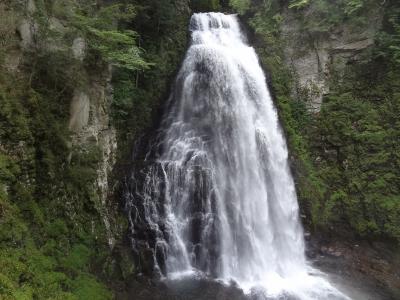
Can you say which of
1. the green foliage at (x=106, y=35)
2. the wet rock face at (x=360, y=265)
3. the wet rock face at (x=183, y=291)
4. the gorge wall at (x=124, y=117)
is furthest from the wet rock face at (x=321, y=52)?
the wet rock face at (x=183, y=291)

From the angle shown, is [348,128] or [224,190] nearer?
[224,190]

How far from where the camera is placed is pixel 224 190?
1209 centimetres

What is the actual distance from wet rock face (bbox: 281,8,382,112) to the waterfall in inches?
92.4

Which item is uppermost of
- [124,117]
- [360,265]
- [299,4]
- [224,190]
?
[299,4]

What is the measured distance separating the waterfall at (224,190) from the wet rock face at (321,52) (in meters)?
2.35

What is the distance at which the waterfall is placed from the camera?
1086cm

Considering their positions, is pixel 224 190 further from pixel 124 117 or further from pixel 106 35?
pixel 106 35

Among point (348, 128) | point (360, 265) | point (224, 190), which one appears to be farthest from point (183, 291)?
point (348, 128)

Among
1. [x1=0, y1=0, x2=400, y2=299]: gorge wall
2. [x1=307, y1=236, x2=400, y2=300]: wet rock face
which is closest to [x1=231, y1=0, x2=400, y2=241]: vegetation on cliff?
[x1=0, y1=0, x2=400, y2=299]: gorge wall

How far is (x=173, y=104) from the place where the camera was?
14000 millimetres

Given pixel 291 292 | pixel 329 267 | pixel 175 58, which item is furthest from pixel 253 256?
pixel 175 58

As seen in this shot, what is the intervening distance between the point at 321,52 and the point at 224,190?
9.04 m

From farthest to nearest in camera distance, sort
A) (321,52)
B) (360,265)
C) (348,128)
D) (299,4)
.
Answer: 1. (299,4)
2. (321,52)
3. (348,128)
4. (360,265)

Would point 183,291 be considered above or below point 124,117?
below
